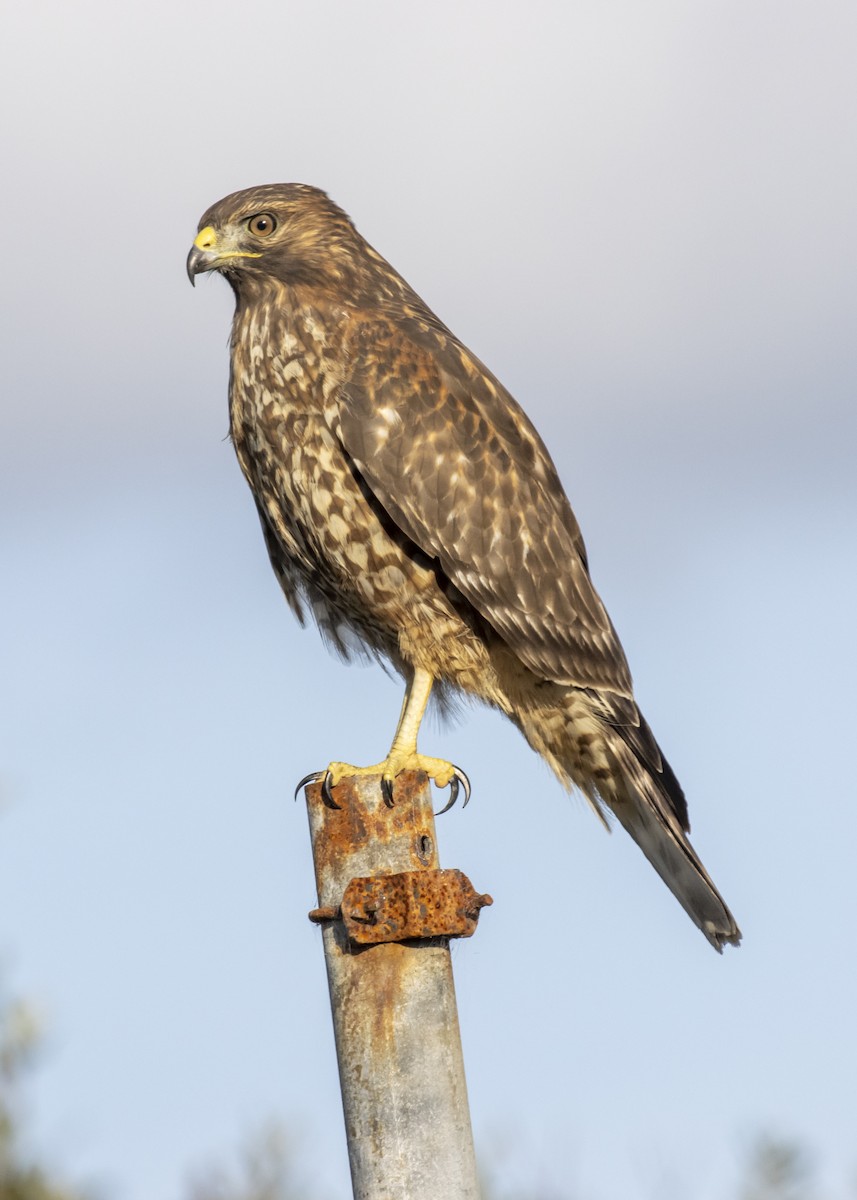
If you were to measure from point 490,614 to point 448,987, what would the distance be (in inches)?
82.3

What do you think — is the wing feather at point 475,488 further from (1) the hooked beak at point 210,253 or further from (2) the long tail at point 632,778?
(1) the hooked beak at point 210,253

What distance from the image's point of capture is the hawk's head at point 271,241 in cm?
615

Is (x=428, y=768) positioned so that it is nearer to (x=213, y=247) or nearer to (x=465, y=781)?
(x=465, y=781)

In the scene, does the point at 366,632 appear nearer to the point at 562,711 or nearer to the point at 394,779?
the point at 562,711

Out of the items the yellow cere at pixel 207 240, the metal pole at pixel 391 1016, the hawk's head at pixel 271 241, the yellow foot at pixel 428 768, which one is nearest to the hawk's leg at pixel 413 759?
the yellow foot at pixel 428 768

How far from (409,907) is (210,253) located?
3116mm

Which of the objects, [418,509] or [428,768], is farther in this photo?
[418,509]

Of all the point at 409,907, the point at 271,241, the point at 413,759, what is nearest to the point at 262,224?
the point at 271,241

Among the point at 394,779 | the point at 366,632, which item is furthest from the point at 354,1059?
the point at 366,632

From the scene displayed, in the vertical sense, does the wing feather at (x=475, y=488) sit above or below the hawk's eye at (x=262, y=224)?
below


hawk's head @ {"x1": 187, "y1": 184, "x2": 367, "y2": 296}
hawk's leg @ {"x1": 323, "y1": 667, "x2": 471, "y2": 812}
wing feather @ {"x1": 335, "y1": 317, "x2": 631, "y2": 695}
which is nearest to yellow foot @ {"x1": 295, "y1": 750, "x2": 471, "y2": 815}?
hawk's leg @ {"x1": 323, "y1": 667, "x2": 471, "y2": 812}

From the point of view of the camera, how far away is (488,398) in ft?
19.9

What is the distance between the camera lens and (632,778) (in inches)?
231

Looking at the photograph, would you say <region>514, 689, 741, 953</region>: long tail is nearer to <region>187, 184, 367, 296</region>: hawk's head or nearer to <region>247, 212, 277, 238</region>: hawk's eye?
<region>187, 184, 367, 296</region>: hawk's head
